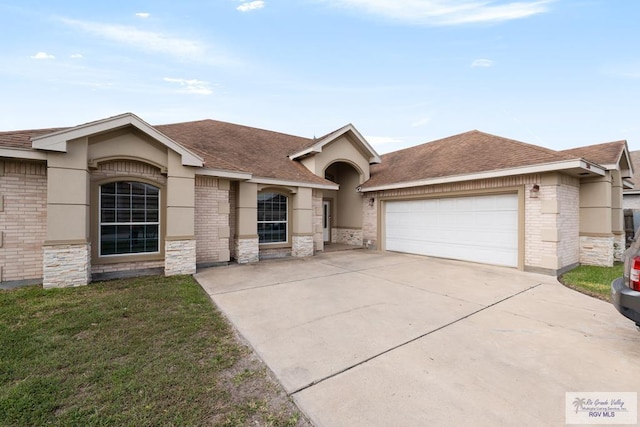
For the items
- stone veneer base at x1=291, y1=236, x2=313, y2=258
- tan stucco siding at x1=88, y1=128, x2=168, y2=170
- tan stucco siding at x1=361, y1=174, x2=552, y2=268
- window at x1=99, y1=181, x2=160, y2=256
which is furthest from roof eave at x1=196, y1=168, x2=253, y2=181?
tan stucco siding at x1=361, y1=174, x2=552, y2=268

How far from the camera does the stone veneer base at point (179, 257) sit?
7.96 meters

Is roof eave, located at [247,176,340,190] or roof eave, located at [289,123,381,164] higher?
roof eave, located at [289,123,381,164]

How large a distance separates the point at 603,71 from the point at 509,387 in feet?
47.2

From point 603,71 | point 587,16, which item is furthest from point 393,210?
point 603,71

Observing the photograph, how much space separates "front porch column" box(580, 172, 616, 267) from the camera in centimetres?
920

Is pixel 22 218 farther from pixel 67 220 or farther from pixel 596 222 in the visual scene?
pixel 596 222

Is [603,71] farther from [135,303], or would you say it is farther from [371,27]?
[135,303]

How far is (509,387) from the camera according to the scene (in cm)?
284

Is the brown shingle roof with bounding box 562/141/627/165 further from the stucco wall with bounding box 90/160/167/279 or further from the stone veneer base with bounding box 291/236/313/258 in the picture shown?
the stucco wall with bounding box 90/160/167/279

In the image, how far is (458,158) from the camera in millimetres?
11258

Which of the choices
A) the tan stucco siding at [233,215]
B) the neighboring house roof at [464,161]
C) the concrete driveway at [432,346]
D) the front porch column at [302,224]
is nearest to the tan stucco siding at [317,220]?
the front porch column at [302,224]

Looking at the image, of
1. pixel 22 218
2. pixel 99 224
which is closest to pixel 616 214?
pixel 99 224

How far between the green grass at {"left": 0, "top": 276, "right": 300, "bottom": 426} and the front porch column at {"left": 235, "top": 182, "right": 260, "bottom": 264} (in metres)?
4.58

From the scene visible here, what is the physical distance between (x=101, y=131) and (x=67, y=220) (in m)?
2.46
